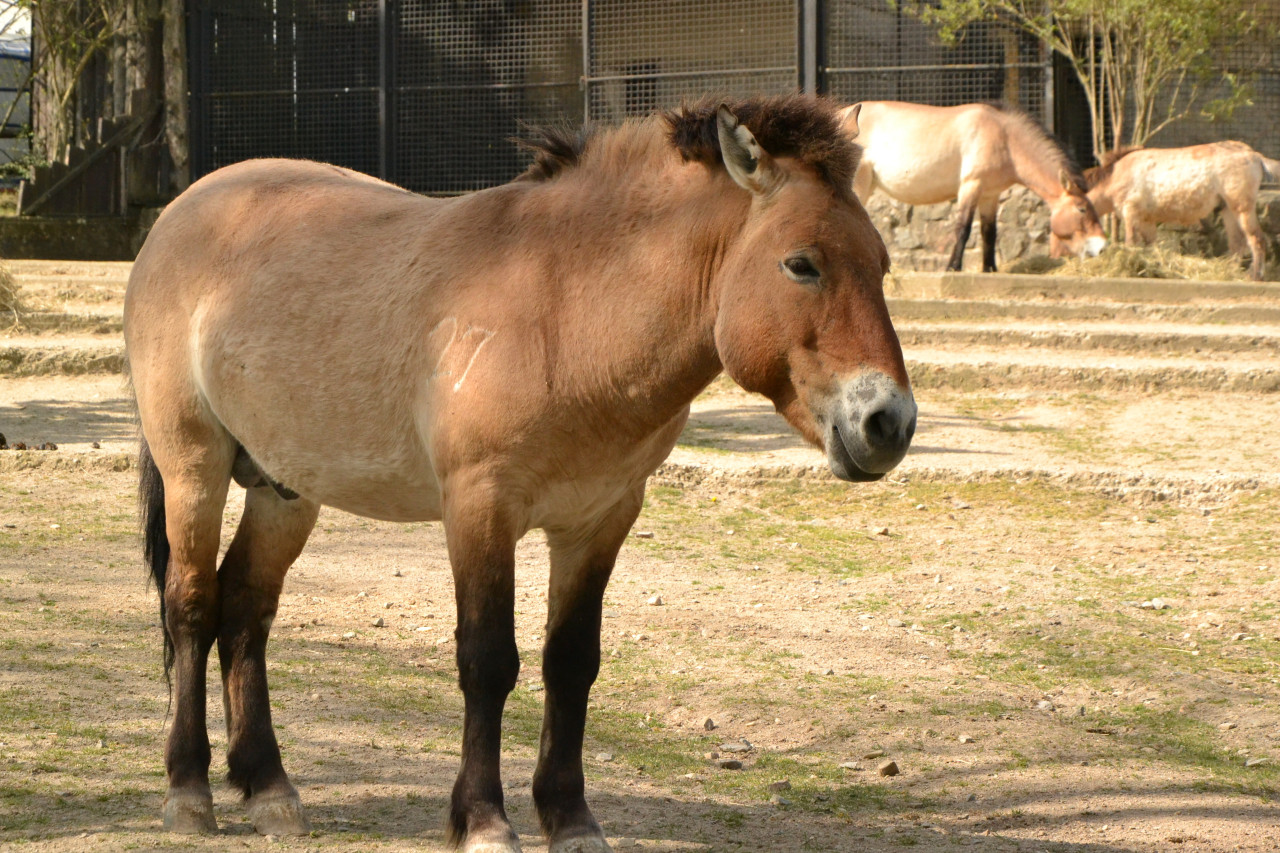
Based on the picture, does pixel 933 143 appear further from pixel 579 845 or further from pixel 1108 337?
pixel 579 845

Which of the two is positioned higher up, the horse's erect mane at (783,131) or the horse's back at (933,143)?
the horse's back at (933,143)

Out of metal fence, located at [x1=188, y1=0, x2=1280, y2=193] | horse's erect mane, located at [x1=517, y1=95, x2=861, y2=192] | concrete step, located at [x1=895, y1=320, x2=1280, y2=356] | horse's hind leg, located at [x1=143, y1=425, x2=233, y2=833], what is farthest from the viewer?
metal fence, located at [x1=188, y1=0, x2=1280, y2=193]

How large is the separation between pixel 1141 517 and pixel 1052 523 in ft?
1.59

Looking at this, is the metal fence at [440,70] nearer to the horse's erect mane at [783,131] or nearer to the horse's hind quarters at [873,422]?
the horse's erect mane at [783,131]

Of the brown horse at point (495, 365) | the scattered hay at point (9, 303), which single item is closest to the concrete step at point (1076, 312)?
the scattered hay at point (9, 303)

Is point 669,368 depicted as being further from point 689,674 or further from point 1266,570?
point 1266,570

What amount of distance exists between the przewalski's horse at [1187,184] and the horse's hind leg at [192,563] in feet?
41.5

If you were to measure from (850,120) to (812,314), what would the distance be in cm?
73

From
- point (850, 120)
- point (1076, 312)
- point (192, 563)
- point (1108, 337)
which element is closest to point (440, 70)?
point (1076, 312)

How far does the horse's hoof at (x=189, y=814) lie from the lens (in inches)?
141

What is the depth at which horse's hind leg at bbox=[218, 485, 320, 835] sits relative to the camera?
3.64 meters

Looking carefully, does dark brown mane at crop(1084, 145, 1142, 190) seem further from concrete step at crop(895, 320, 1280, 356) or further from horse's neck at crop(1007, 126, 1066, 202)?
concrete step at crop(895, 320, 1280, 356)

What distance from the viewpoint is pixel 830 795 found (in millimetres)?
4008

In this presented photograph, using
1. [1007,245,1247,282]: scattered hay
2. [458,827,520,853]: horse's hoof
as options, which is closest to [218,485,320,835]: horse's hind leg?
[458,827,520,853]: horse's hoof
